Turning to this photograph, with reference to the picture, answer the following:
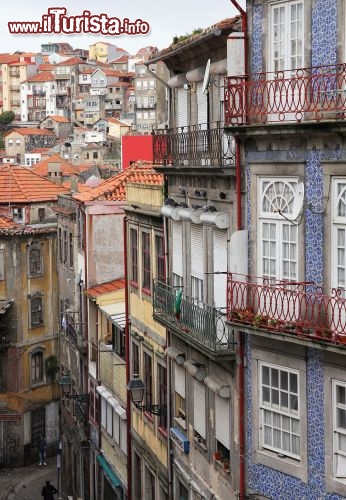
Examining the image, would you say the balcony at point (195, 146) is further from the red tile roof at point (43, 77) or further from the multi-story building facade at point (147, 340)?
the red tile roof at point (43, 77)

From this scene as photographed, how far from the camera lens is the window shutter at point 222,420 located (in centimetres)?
1884

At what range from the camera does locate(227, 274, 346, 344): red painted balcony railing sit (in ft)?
48.6

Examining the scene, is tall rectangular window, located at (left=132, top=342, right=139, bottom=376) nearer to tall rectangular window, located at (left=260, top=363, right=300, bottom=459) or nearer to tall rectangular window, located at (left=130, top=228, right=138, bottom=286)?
tall rectangular window, located at (left=130, top=228, right=138, bottom=286)

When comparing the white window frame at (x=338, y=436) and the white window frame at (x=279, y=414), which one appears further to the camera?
the white window frame at (x=279, y=414)

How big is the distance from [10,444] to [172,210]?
27.7 m

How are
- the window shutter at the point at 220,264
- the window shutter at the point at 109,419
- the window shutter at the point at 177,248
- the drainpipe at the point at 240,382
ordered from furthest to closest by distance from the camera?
the window shutter at the point at 109,419 < the window shutter at the point at 177,248 < the window shutter at the point at 220,264 < the drainpipe at the point at 240,382

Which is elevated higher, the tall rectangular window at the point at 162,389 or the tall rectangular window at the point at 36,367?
the tall rectangular window at the point at 162,389

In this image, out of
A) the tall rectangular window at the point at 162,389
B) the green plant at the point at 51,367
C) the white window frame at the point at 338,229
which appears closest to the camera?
the white window frame at the point at 338,229

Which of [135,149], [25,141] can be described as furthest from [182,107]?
[25,141]

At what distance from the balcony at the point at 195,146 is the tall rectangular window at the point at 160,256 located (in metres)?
2.06

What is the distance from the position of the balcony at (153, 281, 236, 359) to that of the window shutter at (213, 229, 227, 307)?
0.31 meters

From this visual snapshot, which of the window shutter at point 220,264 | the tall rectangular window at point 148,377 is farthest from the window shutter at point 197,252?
the tall rectangular window at point 148,377

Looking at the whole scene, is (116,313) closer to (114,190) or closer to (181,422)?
(114,190)

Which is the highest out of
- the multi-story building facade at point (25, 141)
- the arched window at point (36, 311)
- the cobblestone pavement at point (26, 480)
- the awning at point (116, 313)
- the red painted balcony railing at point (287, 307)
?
the multi-story building facade at point (25, 141)
